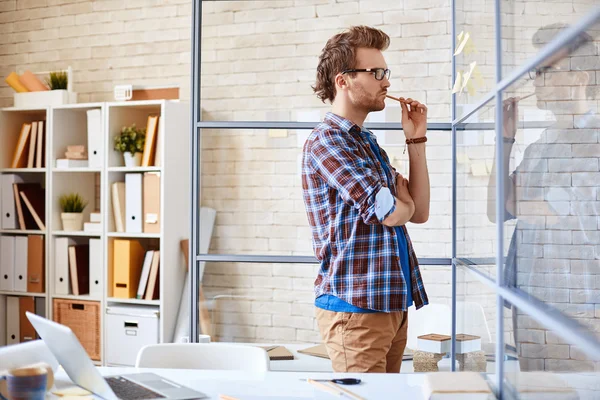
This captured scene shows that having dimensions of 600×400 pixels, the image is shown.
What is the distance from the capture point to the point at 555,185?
119 centimetres

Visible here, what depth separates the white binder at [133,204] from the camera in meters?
4.44

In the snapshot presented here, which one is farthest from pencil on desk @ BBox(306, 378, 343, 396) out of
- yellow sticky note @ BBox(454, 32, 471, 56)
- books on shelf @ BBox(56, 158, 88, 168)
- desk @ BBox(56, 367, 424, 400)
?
books on shelf @ BBox(56, 158, 88, 168)

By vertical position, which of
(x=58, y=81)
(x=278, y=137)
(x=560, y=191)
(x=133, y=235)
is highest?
(x=58, y=81)

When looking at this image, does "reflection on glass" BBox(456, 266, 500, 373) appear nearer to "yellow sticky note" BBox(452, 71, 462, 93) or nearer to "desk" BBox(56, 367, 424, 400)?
"desk" BBox(56, 367, 424, 400)

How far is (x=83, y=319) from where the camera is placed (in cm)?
455

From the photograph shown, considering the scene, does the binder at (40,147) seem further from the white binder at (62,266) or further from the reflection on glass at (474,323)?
the reflection on glass at (474,323)

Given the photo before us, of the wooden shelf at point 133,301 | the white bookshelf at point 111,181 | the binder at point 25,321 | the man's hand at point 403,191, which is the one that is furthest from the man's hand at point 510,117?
the binder at point 25,321

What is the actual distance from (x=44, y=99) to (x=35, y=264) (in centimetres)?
108

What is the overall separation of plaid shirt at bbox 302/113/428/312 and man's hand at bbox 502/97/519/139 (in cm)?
45

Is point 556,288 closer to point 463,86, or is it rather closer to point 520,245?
point 520,245

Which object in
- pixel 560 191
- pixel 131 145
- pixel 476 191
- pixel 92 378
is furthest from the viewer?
pixel 131 145

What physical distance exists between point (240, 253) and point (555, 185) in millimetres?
1728

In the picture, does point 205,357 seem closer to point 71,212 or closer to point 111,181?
point 111,181

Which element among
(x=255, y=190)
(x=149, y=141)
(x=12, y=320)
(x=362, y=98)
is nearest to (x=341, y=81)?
(x=362, y=98)
